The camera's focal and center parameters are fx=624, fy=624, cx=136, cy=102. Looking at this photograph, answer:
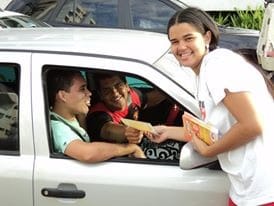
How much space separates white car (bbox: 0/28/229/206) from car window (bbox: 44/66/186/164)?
0.04ft

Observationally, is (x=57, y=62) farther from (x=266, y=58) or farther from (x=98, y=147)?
(x=266, y=58)

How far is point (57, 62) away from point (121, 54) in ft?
1.02

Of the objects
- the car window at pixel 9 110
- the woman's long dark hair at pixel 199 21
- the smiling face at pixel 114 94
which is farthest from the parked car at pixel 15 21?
the woman's long dark hair at pixel 199 21

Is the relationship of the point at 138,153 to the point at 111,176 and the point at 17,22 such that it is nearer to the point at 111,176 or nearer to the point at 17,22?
the point at 111,176

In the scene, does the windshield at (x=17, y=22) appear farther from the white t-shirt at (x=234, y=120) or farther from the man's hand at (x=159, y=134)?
the white t-shirt at (x=234, y=120)

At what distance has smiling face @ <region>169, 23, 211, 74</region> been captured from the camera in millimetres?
2686

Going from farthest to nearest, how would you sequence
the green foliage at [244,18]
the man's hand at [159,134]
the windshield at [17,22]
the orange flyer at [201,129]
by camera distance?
the green foliage at [244,18] → the windshield at [17,22] → the man's hand at [159,134] → the orange flyer at [201,129]

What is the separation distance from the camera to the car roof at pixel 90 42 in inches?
120

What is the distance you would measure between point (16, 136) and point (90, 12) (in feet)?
19.3

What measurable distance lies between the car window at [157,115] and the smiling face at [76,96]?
1.6 inches

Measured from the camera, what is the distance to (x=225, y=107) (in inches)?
101

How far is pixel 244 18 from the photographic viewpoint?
1157 centimetres

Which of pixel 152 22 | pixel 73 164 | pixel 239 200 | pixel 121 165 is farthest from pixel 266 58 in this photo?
pixel 152 22

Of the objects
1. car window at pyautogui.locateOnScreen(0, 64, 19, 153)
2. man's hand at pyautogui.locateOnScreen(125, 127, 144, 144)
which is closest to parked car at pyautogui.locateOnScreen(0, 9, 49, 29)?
car window at pyautogui.locateOnScreen(0, 64, 19, 153)
